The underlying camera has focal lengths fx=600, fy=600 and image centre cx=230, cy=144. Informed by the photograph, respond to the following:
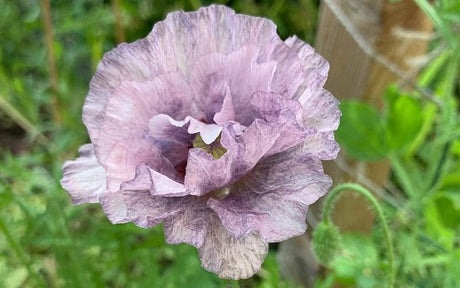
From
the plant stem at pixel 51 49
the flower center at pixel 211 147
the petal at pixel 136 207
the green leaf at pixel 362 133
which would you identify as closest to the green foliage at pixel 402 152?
the green leaf at pixel 362 133

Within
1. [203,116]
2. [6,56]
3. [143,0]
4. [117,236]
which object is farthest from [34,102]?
[203,116]

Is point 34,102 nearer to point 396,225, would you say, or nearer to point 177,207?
point 396,225

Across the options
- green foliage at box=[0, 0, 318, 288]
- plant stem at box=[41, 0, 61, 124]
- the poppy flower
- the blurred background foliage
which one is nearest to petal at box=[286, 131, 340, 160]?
the poppy flower

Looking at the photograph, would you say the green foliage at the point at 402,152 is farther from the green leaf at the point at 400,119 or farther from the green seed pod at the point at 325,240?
the green seed pod at the point at 325,240

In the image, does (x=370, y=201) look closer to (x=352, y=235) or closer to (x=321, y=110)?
(x=321, y=110)

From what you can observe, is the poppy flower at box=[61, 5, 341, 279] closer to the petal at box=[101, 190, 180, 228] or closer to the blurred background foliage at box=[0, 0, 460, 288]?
the petal at box=[101, 190, 180, 228]

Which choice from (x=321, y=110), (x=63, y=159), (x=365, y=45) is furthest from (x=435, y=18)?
(x=63, y=159)
